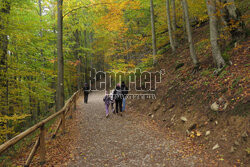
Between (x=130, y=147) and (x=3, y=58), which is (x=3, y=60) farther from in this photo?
(x=130, y=147)

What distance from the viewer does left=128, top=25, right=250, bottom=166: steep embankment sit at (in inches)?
159

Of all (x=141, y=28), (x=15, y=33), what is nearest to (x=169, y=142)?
(x=15, y=33)

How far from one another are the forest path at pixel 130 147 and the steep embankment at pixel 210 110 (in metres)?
0.63

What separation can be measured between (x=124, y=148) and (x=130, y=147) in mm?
226

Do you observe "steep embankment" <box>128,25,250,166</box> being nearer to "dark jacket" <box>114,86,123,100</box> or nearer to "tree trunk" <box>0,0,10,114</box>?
"dark jacket" <box>114,86,123,100</box>

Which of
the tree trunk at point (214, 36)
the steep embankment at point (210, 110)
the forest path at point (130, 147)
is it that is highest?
the tree trunk at point (214, 36)

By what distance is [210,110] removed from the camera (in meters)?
5.41

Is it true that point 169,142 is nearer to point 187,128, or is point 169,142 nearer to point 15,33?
point 187,128

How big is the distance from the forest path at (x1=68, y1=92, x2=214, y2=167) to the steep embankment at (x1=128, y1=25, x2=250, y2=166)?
634 mm

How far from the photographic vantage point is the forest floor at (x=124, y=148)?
440cm

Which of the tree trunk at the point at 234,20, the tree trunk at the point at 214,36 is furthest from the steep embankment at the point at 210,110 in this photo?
the tree trunk at the point at 234,20

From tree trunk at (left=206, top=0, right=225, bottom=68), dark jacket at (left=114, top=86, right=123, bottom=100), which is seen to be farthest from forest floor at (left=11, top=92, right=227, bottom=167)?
tree trunk at (left=206, top=0, right=225, bottom=68)

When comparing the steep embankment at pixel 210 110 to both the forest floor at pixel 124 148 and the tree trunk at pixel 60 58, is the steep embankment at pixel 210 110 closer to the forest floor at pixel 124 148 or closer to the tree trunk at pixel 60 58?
the forest floor at pixel 124 148

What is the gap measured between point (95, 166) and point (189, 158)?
110 inches
